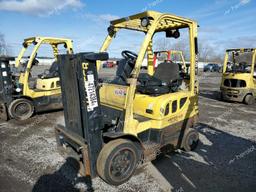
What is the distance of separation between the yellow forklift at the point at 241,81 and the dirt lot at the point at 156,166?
394 cm

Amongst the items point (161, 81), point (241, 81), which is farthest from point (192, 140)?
point (241, 81)

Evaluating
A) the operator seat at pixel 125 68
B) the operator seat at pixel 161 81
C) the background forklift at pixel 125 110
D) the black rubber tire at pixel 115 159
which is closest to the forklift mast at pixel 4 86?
the background forklift at pixel 125 110

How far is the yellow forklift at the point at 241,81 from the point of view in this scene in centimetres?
947

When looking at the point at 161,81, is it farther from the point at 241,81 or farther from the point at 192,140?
the point at 241,81

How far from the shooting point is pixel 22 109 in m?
7.07

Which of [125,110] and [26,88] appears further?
[26,88]

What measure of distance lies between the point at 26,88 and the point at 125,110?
4.96 m

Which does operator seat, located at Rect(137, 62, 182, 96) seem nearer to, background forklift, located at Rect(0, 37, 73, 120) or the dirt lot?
the dirt lot

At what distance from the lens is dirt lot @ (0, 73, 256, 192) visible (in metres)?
3.49

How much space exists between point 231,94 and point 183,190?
7.81 meters

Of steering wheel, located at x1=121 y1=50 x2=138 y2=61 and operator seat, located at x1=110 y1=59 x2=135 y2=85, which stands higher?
steering wheel, located at x1=121 y1=50 x2=138 y2=61

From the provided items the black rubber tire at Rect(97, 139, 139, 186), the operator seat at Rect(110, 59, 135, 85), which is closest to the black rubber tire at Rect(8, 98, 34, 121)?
the operator seat at Rect(110, 59, 135, 85)

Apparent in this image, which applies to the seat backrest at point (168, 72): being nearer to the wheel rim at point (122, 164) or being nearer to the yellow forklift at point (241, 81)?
the wheel rim at point (122, 164)

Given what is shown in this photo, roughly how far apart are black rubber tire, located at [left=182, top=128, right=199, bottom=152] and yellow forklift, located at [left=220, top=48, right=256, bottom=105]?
6.09 metres
